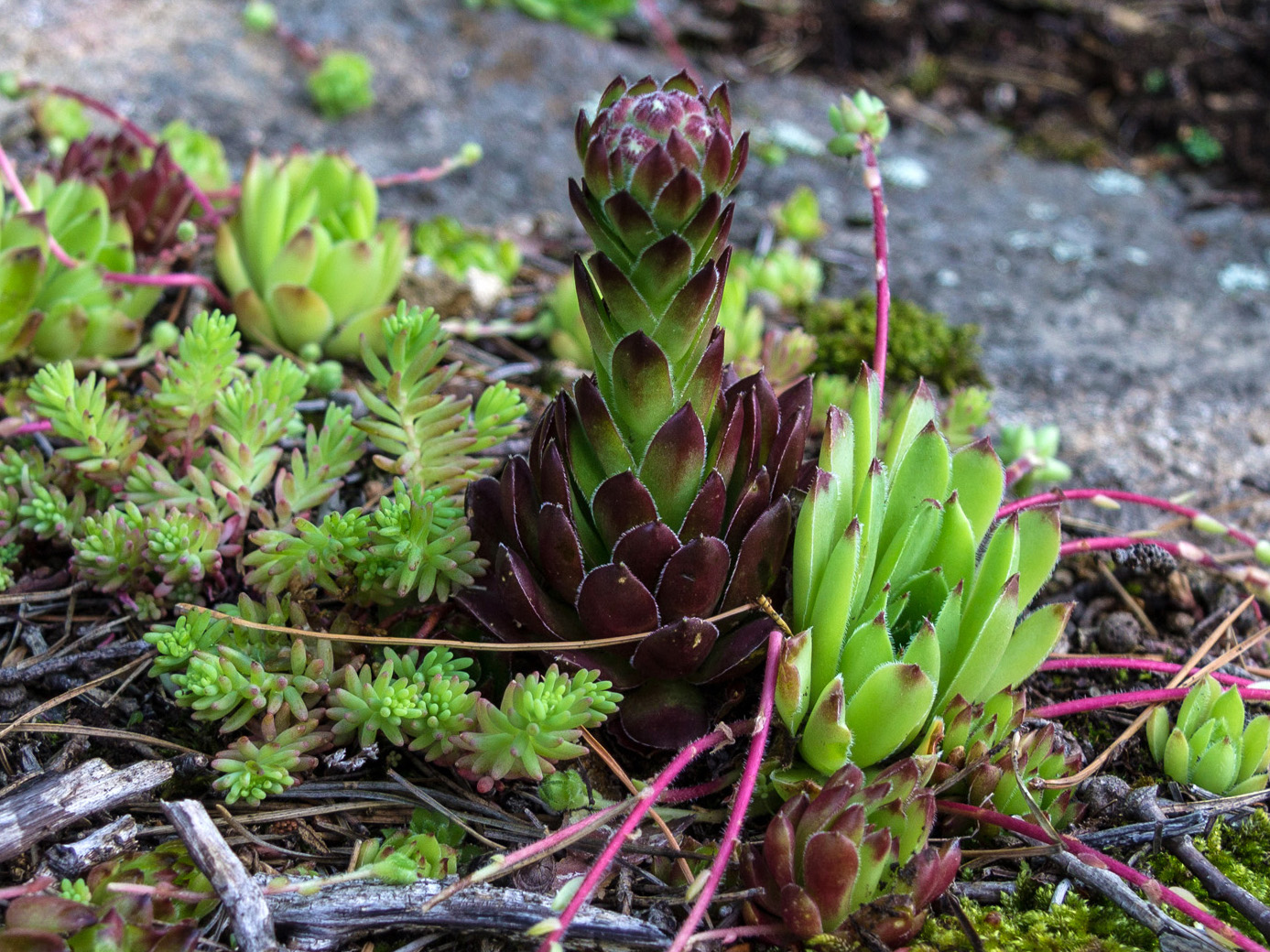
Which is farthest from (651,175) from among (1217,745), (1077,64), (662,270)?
(1077,64)

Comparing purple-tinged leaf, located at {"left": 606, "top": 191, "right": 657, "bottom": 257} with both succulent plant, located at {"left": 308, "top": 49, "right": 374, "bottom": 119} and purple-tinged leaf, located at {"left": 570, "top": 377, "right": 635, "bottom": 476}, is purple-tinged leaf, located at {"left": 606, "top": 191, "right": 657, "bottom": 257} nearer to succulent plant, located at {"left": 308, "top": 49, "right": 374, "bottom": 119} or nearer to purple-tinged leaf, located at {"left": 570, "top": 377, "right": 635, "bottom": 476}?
purple-tinged leaf, located at {"left": 570, "top": 377, "right": 635, "bottom": 476}

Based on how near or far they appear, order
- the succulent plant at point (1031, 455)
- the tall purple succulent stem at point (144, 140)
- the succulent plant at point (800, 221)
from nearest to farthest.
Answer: the succulent plant at point (1031, 455) → the tall purple succulent stem at point (144, 140) → the succulent plant at point (800, 221)

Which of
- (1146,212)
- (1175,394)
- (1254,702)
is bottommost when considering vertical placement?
(1254,702)

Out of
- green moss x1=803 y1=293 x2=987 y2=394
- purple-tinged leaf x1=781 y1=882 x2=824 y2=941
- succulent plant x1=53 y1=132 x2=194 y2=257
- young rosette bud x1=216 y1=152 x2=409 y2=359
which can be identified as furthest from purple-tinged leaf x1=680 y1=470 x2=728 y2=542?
succulent plant x1=53 y1=132 x2=194 y2=257

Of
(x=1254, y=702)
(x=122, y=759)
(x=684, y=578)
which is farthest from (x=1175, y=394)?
(x=122, y=759)

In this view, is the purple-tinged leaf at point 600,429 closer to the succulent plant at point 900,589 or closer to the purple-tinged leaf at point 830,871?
the succulent plant at point 900,589

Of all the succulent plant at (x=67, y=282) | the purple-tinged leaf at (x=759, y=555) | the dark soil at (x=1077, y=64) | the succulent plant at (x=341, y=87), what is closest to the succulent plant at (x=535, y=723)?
the purple-tinged leaf at (x=759, y=555)

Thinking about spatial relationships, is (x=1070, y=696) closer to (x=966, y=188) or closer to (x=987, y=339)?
(x=987, y=339)
